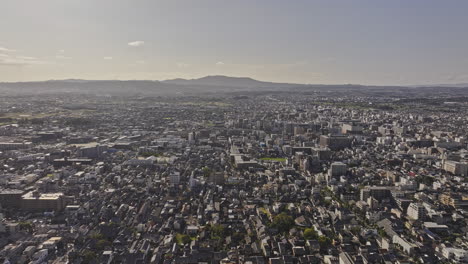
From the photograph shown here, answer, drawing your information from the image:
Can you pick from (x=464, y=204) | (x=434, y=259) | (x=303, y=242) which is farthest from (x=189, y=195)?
(x=464, y=204)

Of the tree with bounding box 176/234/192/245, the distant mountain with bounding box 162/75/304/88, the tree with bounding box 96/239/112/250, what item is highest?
the distant mountain with bounding box 162/75/304/88

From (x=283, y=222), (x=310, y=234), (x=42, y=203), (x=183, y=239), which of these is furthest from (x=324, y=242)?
(x=42, y=203)

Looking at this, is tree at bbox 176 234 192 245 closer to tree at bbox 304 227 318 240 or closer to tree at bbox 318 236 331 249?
tree at bbox 304 227 318 240

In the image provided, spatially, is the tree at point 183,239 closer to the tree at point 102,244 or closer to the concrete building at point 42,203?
the tree at point 102,244

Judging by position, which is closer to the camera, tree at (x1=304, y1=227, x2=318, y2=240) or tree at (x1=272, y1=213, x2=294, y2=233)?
tree at (x1=304, y1=227, x2=318, y2=240)

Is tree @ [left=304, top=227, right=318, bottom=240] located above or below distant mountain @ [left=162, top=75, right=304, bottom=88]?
below

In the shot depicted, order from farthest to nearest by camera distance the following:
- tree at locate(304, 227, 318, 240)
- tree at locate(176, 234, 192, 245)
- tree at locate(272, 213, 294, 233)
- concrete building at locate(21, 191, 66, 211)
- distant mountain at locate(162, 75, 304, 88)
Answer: distant mountain at locate(162, 75, 304, 88) → concrete building at locate(21, 191, 66, 211) → tree at locate(272, 213, 294, 233) → tree at locate(304, 227, 318, 240) → tree at locate(176, 234, 192, 245)

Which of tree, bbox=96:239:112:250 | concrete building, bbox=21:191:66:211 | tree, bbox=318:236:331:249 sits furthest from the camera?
concrete building, bbox=21:191:66:211

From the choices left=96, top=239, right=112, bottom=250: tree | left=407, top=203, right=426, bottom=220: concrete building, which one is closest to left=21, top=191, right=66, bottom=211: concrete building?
left=96, top=239, right=112, bottom=250: tree

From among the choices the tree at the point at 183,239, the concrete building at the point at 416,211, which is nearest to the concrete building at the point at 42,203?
the tree at the point at 183,239
